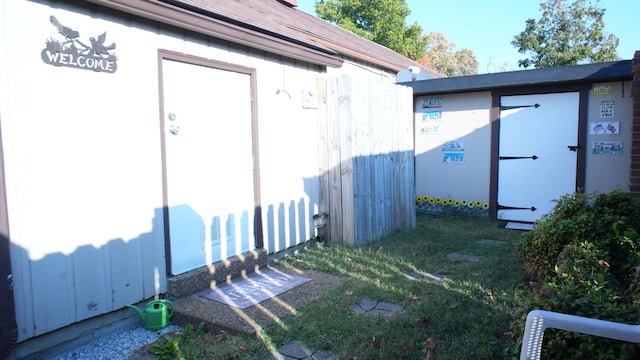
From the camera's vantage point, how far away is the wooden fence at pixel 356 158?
5.68m

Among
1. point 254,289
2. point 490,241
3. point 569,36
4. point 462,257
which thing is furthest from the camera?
point 569,36

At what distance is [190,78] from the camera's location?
13.4 feet

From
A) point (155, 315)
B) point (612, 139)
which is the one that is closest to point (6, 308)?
point (155, 315)

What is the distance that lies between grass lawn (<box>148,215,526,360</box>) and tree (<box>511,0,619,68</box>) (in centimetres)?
2539

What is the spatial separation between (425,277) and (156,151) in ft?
9.12

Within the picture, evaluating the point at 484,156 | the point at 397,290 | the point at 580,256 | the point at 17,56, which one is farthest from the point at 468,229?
the point at 17,56

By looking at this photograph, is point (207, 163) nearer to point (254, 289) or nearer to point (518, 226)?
point (254, 289)

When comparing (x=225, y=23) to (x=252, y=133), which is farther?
(x=252, y=133)

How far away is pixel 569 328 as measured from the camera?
1.47m

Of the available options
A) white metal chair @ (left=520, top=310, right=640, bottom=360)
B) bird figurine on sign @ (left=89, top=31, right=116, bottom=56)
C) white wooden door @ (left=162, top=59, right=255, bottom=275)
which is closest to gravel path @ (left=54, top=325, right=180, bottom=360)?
white wooden door @ (left=162, top=59, right=255, bottom=275)

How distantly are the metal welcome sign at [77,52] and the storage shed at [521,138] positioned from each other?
20.2 feet

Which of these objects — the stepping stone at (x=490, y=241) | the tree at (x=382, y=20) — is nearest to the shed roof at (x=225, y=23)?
the stepping stone at (x=490, y=241)

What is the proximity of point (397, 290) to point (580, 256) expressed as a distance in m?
1.50

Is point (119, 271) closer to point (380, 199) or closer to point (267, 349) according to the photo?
point (267, 349)
